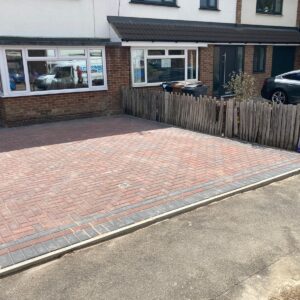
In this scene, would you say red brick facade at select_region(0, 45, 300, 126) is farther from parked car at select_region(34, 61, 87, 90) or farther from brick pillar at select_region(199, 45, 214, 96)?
brick pillar at select_region(199, 45, 214, 96)

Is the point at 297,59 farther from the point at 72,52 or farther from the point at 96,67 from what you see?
the point at 72,52

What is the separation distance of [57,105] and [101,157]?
516 centimetres

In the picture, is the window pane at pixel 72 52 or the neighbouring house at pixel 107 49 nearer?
the neighbouring house at pixel 107 49

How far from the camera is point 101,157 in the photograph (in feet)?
24.7

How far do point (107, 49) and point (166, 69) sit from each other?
2.73m

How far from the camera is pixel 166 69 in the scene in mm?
14102

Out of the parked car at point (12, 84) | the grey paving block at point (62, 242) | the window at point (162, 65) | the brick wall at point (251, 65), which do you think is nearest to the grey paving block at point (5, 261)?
the grey paving block at point (62, 242)

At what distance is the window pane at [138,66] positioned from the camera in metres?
13.3

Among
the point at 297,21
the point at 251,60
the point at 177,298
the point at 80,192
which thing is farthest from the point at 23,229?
the point at 297,21

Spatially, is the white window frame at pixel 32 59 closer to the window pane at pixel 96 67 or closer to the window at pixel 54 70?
the window at pixel 54 70

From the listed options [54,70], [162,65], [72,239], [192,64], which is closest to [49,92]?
[54,70]

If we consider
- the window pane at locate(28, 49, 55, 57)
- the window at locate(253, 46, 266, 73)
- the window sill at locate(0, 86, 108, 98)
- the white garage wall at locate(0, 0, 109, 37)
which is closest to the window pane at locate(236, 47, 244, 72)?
the window at locate(253, 46, 266, 73)

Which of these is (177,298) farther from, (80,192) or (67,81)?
(67,81)

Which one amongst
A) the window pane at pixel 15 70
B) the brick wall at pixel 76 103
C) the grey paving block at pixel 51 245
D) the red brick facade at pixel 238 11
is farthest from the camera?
the red brick facade at pixel 238 11
